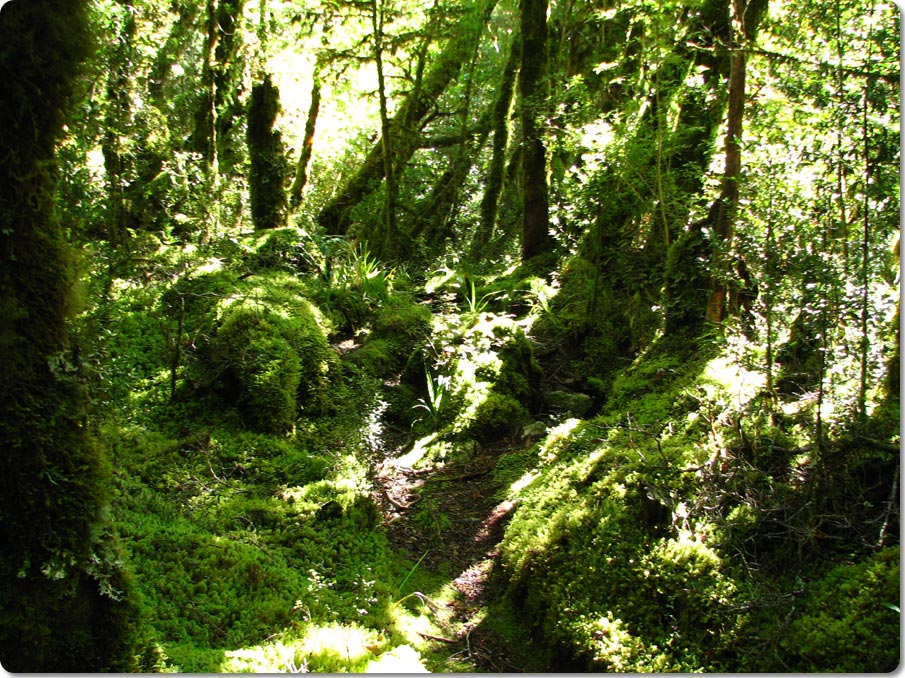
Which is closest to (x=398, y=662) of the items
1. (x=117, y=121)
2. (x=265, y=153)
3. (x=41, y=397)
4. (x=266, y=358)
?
(x=41, y=397)

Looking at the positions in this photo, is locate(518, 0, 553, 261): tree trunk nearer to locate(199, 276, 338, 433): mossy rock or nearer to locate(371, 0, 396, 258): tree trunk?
locate(371, 0, 396, 258): tree trunk

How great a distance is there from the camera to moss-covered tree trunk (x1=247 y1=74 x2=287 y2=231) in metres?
9.09

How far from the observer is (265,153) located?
29.7 feet

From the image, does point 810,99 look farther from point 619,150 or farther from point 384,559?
point 384,559

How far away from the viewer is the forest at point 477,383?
2.59m

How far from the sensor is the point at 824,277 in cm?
349

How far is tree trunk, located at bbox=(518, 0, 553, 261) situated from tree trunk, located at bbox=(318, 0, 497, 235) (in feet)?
9.93

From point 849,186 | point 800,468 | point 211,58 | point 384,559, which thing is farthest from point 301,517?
point 211,58

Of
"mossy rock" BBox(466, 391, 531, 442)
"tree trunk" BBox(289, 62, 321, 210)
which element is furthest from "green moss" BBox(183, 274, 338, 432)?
"tree trunk" BBox(289, 62, 321, 210)

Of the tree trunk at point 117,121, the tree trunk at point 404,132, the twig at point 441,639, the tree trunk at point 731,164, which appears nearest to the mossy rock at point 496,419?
the tree trunk at point 731,164

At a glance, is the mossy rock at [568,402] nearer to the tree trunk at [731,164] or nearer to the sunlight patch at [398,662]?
the tree trunk at [731,164]

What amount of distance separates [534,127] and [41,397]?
26.8ft

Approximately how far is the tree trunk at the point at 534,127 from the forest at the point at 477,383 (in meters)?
0.06

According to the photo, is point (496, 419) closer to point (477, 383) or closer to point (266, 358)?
point (477, 383)
